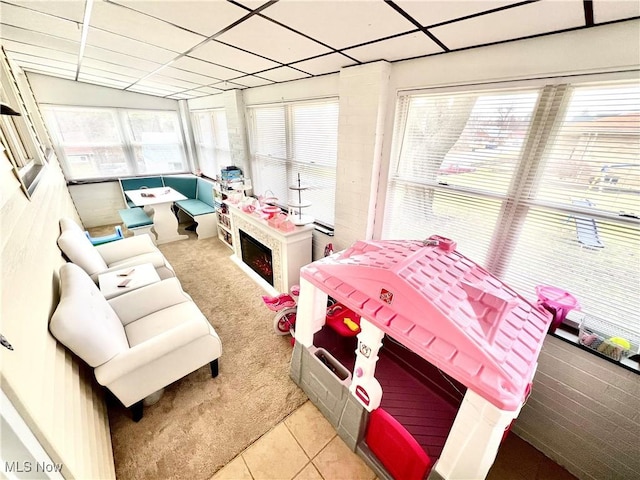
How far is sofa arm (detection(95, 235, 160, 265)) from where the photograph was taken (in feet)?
8.70

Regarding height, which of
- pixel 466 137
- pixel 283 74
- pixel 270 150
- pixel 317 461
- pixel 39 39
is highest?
pixel 39 39

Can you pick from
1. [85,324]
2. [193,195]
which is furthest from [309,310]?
[193,195]

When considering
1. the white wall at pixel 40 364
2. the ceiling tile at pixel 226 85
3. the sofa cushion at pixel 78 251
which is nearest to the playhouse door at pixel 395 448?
the white wall at pixel 40 364

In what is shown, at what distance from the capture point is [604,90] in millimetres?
1217

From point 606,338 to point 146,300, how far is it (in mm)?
3113

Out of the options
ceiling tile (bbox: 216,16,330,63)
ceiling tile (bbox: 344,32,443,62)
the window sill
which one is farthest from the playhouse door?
ceiling tile (bbox: 216,16,330,63)

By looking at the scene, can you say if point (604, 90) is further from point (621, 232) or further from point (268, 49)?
point (268, 49)

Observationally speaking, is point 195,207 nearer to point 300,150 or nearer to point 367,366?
point 300,150

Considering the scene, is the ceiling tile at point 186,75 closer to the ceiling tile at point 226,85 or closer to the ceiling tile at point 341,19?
the ceiling tile at point 226,85

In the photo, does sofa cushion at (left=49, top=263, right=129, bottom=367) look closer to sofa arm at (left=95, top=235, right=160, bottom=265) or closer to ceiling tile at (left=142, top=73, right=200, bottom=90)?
sofa arm at (left=95, top=235, right=160, bottom=265)

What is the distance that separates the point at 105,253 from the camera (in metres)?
2.65

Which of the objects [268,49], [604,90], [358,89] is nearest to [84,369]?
[268,49]

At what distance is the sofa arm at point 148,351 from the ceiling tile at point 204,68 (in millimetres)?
2355

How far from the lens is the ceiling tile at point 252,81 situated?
277 cm
